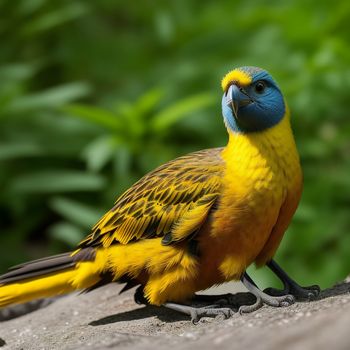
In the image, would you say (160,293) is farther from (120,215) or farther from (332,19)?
(332,19)

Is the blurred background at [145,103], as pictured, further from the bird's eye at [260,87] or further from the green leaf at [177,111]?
the bird's eye at [260,87]

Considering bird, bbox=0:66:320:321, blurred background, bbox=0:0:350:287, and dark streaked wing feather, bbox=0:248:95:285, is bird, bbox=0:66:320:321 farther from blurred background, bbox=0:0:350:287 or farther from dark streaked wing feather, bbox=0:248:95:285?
blurred background, bbox=0:0:350:287

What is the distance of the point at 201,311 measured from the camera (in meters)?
4.75

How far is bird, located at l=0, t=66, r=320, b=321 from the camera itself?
4.58m

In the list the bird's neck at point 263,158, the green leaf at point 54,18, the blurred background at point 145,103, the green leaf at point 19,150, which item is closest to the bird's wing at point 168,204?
the bird's neck at point 263,158

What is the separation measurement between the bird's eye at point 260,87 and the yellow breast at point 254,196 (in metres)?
0.21

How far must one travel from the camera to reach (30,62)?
30.0 feet

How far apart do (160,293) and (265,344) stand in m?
1.41

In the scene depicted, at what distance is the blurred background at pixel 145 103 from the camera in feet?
25.6

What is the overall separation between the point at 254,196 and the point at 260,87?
1.99 feet

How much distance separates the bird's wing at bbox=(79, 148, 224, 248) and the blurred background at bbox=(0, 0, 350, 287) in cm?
246

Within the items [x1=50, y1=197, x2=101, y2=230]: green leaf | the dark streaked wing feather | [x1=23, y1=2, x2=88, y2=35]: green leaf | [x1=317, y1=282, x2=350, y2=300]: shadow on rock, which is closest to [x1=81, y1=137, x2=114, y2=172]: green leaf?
[x1=50, y1=197, x2=101, y2=230]: green leaf

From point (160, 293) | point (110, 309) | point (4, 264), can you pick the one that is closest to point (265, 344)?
point (160, 293)

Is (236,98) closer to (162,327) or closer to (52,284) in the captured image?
(162,327)
